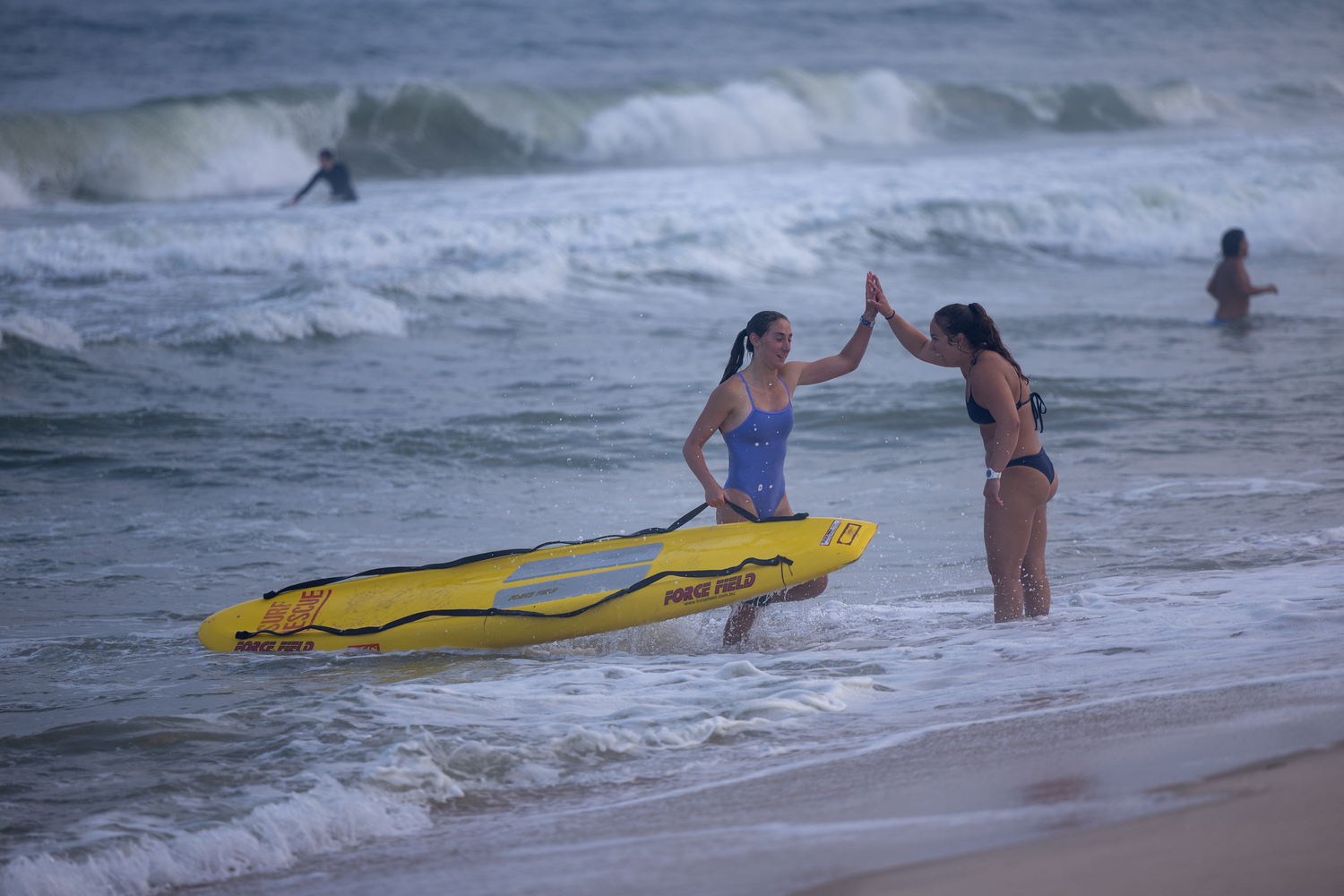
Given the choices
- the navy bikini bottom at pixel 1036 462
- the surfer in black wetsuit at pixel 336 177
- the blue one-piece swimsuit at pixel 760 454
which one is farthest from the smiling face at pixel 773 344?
the surfer in black wetsuit at pixel 336 177

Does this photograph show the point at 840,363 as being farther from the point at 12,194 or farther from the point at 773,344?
the point at 12,194

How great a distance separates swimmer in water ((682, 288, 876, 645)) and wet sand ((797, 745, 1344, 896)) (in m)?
2.20

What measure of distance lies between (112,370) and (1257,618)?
31.0 ft

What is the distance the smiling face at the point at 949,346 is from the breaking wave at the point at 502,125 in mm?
18692

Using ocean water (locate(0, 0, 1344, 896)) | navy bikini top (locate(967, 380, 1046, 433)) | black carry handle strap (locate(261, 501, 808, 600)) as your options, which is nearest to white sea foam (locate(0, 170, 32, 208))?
ocean water (locate(0, 0, 1344, 896))

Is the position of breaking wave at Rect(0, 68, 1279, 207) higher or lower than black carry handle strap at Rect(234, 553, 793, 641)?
higher

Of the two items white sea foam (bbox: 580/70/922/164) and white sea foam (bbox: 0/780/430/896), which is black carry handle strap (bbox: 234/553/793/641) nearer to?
white sea foam (bbox: 0/780/430/896)

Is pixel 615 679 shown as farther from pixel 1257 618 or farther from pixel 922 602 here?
pixel 1257 618

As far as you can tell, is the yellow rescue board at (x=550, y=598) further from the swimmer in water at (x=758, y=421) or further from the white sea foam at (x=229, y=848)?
the white sea foam at (x=229, y=848)

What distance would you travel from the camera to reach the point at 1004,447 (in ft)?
14.7

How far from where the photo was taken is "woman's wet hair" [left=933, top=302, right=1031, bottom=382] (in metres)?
4.55

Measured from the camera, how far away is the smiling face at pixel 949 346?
461 cm

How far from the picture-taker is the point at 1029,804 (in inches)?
122

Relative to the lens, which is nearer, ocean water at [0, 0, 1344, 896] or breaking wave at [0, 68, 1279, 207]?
ocean water at [0, 0, 1344, 896]
